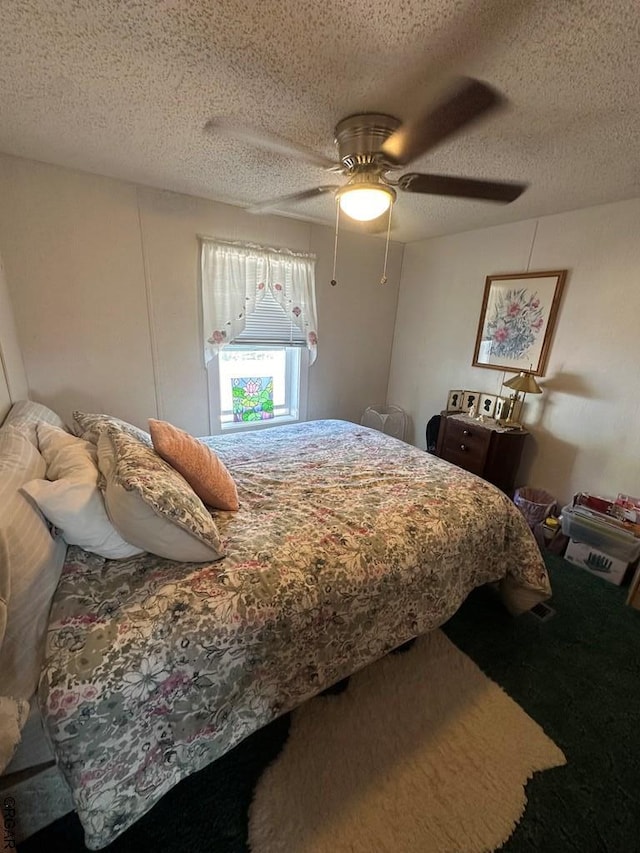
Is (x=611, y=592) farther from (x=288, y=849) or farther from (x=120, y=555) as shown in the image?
(x=120, y=555)

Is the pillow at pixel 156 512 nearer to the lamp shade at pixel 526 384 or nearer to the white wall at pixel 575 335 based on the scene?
the lamp shade at pixel 526 384

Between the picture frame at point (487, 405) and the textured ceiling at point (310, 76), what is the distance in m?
1.50

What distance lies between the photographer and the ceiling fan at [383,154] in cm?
124

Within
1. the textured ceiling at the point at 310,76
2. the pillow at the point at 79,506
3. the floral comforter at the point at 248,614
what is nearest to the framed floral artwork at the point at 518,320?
the textured ceiling at the point at 310,76

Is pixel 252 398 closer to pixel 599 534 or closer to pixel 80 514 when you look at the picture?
pixel 80 514

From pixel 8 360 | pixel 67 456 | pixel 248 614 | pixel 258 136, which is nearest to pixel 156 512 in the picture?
pixel 248 614

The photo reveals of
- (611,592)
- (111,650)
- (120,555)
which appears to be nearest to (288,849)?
(111,650)

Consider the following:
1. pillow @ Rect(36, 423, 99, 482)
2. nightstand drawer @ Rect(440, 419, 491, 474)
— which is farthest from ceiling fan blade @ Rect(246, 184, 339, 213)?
nightstand drawer @ Rect(440, 419, 491, 474)

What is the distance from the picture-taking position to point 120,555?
1159 millimetres

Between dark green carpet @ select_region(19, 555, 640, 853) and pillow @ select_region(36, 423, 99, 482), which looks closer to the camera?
dark green carpet @ select_region(19, 555, 640, 853)

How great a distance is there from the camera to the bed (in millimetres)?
857

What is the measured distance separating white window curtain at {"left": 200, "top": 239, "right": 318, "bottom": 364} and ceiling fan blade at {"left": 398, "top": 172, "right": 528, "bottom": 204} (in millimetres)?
1545

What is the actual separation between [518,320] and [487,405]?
2.32ft

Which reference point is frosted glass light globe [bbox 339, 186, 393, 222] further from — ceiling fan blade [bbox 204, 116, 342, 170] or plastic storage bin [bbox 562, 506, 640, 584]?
plastic storage bin [bbox 562, 506, 640, 584]
